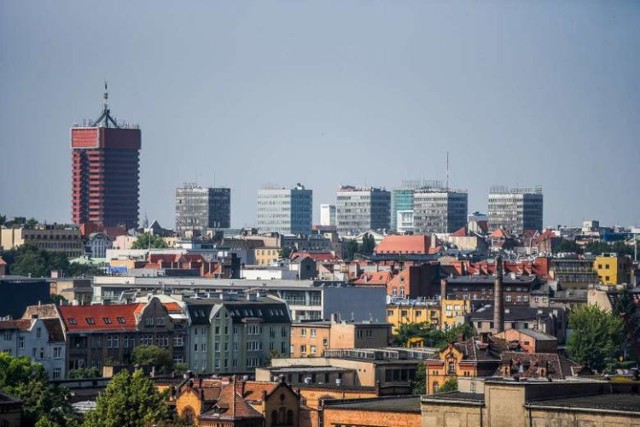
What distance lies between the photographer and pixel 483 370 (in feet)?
321

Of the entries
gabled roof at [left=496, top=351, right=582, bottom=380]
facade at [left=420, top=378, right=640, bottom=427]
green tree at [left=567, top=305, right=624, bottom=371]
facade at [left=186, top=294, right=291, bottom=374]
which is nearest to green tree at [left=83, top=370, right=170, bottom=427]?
facade at [left=420, top=378, right=640, bottom=427]

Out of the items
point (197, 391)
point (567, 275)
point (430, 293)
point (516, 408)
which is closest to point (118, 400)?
point (197, 391)

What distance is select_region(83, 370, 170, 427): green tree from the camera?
80.6 metres

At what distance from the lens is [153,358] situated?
111 metres

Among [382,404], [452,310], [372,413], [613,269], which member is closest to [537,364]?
[382,404]

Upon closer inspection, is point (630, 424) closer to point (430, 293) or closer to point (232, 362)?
point (232, 362)

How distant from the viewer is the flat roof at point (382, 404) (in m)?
77.6

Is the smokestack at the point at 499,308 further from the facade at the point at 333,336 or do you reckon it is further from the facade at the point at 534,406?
the facade at the point at 534,406

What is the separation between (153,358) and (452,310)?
43234mm

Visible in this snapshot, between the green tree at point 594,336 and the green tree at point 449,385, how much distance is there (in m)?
28.0

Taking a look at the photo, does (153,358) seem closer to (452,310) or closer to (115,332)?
(115,332)

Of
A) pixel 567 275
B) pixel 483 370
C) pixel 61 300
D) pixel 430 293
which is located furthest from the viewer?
pixel 567 275

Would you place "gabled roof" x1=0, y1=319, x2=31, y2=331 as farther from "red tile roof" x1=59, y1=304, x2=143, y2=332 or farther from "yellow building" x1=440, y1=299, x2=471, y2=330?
"yellow building" x1=440, y1=299, x2=471, y2=330

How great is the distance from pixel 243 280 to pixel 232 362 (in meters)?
35.2
